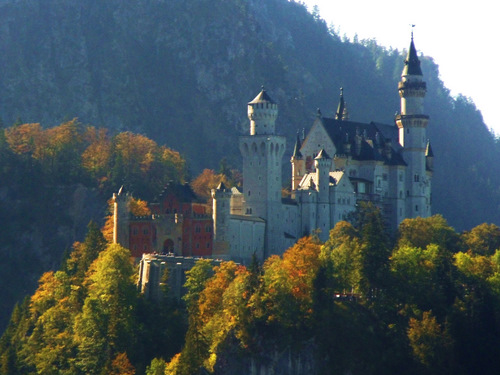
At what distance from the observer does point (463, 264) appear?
4879 inches

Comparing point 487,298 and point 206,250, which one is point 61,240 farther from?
point 487,298

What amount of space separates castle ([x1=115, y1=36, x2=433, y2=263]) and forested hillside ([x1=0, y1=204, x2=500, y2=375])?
550 cm

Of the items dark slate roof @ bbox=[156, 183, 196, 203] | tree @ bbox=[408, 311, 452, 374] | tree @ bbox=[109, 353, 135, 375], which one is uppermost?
dark slate roof @ bbox=[156, 183, 196, 203]

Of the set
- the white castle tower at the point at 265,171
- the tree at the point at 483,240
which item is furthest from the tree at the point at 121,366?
the tree at the point at 483,240

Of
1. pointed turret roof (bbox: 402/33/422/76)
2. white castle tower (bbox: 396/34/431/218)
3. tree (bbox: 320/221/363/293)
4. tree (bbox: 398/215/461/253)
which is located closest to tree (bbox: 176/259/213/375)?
tree (bbox: 320/221/363/293)

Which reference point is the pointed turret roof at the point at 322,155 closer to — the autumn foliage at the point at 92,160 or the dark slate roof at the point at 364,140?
the dark slate roof at the point at 364,140

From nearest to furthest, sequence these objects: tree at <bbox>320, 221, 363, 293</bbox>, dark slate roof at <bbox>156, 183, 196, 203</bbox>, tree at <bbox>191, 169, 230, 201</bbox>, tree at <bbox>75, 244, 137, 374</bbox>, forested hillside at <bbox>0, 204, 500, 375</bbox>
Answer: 1. forested hillside at <bbox>0, 204, 500, 375</bbox>
2. tree at <bbox>320, 221, 363, 293</bbox>
3. tree at <bbox>75, 244, 137, 374</bbox>
4. dark slate roof at <bbox>156, 183, 196, 203</bbox>
5. tree at <bbox>191, 169, 230, 201</bbox>

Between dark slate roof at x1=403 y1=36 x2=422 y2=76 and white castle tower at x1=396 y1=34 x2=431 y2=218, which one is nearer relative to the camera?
white castle tower at x1=396 y1=34 x2=431 y2=218

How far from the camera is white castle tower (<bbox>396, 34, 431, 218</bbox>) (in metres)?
151

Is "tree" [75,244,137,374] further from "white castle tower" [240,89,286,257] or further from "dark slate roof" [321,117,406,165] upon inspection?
"dark slate roof" [321,117,406,165]

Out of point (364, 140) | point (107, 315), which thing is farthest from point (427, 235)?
point (107, 315)

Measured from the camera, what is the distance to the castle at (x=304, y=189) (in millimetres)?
128625

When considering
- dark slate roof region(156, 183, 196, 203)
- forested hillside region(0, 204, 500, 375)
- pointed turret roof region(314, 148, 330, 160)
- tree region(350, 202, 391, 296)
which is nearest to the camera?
forested hillside region(0, 204, 500, 375)

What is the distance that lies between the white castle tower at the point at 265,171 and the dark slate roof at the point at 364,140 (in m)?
12.2
